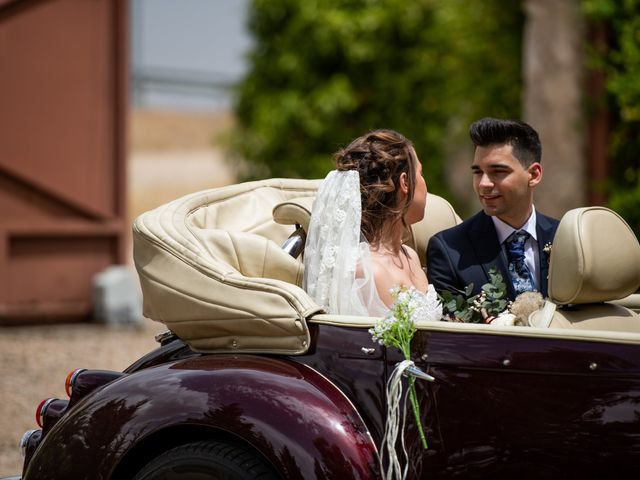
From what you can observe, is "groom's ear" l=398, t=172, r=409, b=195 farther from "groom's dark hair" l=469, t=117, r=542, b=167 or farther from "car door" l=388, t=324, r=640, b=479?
"car door" l=388, t=324, r=640, b=479

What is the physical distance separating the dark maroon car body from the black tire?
40 millimetres

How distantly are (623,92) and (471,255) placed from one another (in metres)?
4.83

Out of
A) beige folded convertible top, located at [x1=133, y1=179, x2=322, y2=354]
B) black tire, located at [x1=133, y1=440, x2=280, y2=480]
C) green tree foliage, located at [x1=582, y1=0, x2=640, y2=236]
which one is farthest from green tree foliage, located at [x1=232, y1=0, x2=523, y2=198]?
black tire, located at [x1=133, y1=440, x2=280, y2=480]

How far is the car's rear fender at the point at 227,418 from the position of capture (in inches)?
110

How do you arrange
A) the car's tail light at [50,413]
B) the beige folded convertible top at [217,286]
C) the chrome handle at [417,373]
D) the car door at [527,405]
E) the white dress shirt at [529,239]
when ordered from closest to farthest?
the car door at [527,405] → the chrome handle at [417,373] → the beige folded convertible top at [217,286] → the car's tail light at [50,413] → the white dress shirt at [529,239]

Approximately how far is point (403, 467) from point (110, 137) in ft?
25.7

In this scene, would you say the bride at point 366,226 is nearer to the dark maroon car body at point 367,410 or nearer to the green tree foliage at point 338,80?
the dark maroon car body at point 367,410

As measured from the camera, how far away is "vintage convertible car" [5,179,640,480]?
261 centimetres

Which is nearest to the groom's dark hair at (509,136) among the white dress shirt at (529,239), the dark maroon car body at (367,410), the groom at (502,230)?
the groom at (502,230)

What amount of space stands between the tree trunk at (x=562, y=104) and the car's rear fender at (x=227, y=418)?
19.8 ft

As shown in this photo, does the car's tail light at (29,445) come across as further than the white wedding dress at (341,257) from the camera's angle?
Yes

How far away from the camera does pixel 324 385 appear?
115 inches

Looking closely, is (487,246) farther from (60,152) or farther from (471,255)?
(60,152)

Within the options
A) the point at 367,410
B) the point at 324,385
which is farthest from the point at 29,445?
the point at 367,410
